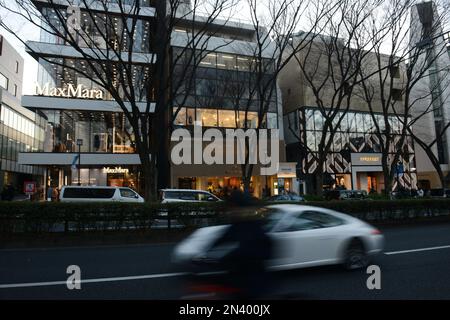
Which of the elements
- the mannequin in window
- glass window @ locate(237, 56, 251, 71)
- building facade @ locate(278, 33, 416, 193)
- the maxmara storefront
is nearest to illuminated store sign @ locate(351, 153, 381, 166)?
building facade @ locate(278, 33, 416, 193)

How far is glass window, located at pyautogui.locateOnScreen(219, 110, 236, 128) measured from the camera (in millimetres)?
34750

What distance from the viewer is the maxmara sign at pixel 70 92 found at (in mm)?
31188

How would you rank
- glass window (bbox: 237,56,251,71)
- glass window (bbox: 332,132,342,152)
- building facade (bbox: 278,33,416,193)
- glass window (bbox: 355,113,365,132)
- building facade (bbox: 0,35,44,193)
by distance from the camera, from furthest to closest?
1. glass window (bbox: 355,113,365,132)
2. glass window (bbox: 332,132,342,152)
3. building facade (bbox: 0,35,44,193)
4. building facade (bbox: 278,33,416,193)
5. glass window (bbox: 237,56,251,71)

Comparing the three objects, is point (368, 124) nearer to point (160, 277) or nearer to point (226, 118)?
point (226, 118)

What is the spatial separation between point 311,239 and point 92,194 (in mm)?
17119

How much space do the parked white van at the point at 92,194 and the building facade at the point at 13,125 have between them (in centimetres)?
2184

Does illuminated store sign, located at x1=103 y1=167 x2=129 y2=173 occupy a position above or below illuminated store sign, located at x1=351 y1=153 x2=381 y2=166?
below

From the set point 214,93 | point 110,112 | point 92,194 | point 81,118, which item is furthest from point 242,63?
point 92,194

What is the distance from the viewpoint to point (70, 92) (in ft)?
105

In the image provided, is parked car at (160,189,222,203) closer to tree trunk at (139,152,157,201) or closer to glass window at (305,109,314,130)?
tree trunk at (139,152,157,201)

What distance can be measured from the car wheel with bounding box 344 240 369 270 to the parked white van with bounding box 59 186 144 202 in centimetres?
1582
